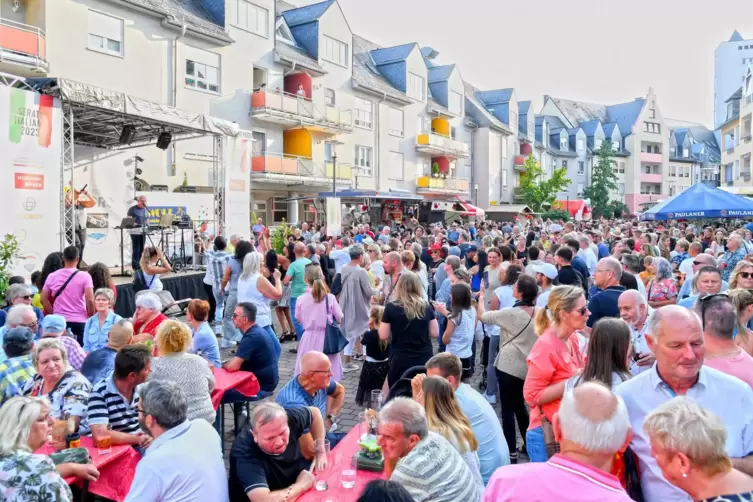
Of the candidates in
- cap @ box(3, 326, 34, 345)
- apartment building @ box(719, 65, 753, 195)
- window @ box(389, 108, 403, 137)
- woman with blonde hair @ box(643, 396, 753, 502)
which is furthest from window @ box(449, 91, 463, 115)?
woman with blonde hair @ box(643, 396, 753, 502)

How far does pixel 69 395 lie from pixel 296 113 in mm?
25315

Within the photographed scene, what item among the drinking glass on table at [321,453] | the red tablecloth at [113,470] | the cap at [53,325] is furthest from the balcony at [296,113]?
the drinking glass on table at [321,453]

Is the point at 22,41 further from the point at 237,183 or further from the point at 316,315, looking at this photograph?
the point at 316,315

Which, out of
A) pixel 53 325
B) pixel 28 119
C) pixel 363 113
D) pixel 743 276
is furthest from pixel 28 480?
pixel 363 113

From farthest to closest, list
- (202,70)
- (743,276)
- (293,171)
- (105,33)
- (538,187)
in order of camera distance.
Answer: (538,187) < (293,171) < (202,70) < (105,33) < (743,276)

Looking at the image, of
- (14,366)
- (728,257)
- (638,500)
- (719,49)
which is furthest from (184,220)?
(719,49)

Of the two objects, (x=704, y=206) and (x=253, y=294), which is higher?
(x=704, y=206)

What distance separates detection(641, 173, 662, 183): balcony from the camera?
66.4 metres

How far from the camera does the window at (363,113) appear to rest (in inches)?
1353

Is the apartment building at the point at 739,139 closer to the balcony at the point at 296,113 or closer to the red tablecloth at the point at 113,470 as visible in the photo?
the balcony at the point at 296,113

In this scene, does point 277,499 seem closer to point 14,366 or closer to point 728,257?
point 14,366

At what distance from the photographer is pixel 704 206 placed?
1423 cm

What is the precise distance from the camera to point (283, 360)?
941 centimetres

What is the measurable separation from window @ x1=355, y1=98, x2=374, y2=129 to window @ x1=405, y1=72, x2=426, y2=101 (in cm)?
422
